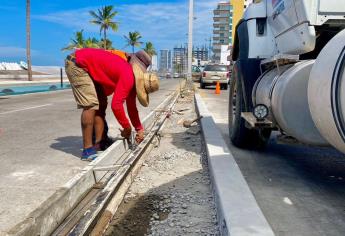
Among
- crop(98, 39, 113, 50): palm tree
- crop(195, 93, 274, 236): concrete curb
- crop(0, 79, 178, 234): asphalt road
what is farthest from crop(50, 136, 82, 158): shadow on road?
crop(98, 39, 113, 50): palm tree

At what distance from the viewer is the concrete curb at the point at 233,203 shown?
236cm

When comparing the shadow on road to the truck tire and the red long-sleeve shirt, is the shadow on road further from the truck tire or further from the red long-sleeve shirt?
the truck tire

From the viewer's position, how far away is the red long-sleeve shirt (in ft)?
13.9

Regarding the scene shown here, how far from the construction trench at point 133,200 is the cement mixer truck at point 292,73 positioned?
92 centimetres

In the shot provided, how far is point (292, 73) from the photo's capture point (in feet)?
11.3

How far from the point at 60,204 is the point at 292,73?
226 cm

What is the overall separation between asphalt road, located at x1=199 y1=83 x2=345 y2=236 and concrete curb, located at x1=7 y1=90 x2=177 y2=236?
151 cm

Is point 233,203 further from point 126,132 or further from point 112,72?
point 112,72

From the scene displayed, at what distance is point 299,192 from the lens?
3477 mm

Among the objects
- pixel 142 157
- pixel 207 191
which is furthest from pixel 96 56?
pixel 207 191

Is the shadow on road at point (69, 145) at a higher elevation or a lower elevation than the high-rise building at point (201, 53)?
lower

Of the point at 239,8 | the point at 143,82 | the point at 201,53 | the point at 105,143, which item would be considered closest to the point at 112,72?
the point at 143,82

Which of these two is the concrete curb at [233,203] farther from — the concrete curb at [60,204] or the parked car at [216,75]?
the parked car at [216,75]

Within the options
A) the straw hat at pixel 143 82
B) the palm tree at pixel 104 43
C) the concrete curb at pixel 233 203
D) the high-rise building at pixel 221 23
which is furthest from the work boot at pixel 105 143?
the high-rise building at pixel 221 23
